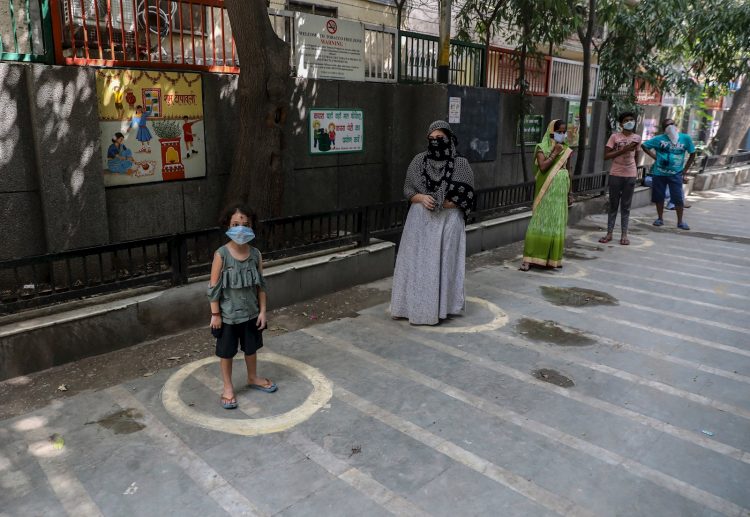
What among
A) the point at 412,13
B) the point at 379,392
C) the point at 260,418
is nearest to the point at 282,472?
the point at 260,418

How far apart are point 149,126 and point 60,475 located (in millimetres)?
3597

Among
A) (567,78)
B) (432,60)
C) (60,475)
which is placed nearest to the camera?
(60,475)

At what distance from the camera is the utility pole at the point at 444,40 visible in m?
7.87

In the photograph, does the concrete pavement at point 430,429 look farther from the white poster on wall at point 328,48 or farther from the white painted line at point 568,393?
the white poster on wall at point 328,48

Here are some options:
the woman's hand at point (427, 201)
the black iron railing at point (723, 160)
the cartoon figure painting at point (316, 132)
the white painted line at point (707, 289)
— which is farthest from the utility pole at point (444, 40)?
the black iron railing at point (723, 160)

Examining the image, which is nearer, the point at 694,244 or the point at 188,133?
the point at 188,133

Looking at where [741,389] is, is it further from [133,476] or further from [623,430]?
[133,476]

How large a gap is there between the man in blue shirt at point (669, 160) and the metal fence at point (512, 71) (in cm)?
234

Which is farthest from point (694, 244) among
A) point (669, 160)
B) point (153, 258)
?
point (153, 258)

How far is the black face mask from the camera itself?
5.25 meters

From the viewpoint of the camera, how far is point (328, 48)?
746 cm

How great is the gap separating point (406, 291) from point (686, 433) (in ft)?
8.56

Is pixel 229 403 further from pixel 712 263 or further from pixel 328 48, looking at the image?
pixel 712 263

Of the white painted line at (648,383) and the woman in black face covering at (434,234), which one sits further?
the woman in black face covering at (434,234)
